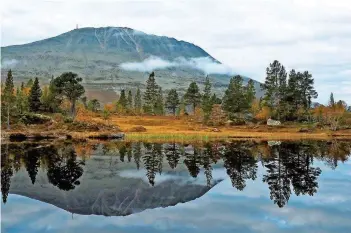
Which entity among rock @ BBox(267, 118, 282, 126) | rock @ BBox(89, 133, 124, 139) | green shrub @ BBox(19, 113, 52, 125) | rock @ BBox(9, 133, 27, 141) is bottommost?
rock @ BBox(89, 133, 124, 139)

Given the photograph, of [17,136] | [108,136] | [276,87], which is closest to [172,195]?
[17,136]

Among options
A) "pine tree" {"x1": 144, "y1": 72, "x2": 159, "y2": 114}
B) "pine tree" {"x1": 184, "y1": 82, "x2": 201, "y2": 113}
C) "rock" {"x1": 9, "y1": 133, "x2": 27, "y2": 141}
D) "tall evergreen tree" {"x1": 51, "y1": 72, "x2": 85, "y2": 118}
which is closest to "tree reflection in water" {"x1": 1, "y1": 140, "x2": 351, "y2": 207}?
"rock" {"x1": 9, "y1": 133, "x2": 27, "y2": 141}

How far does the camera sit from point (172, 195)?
23812 mm

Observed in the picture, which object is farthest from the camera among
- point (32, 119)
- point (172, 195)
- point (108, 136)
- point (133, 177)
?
point (32, 119)

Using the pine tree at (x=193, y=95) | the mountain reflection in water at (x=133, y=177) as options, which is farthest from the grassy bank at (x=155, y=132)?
the pine tree at (x=193, y=95)

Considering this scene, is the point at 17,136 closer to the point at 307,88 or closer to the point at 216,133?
the point at 216,133

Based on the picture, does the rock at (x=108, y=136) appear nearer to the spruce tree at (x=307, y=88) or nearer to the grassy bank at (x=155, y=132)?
the grassy bank at (x=155, y=132)

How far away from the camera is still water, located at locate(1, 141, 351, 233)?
58.3 ft

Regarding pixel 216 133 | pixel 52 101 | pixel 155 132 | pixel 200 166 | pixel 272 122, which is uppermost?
pixel 52 101

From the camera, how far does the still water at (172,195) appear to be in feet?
58.3

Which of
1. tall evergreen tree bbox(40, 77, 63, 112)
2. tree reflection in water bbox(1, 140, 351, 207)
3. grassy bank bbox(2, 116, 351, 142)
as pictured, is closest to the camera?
tree reflection in water bbox(1, 140, 351, 207)

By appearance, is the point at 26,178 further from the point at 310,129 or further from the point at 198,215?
the point at 310,129

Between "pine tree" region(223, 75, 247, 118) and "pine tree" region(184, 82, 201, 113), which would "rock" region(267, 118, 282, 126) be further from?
"pine tree" region(184, 82, 201, 113)

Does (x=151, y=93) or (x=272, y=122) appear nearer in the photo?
(x=272, y=122)
